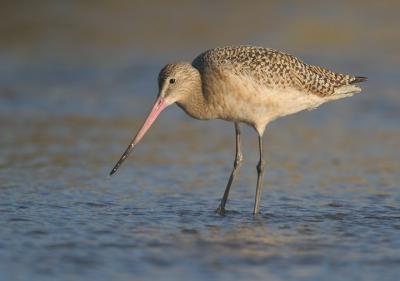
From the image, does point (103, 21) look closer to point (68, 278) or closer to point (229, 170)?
point (229, 170)

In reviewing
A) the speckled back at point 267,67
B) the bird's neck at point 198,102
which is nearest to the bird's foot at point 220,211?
the bird's neck at point 198,102

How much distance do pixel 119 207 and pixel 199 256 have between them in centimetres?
162

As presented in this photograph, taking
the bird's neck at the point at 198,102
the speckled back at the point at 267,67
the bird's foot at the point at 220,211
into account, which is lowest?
the bird's foot at the point at 220,211

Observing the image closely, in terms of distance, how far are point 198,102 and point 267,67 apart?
2.15 feet

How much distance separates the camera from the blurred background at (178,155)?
632cm

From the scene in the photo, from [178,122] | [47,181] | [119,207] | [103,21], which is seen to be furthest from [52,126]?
[103,21]

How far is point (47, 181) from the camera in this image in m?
8.75

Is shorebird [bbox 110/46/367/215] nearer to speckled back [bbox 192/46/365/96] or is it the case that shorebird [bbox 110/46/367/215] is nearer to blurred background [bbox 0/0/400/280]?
speckled back [bbox 192/46/365/96]

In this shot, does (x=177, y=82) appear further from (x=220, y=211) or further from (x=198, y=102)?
(x=220, y=211)

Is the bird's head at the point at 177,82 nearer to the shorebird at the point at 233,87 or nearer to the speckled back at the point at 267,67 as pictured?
the shorebird at the point at 233,87

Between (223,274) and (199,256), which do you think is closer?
(223,274)

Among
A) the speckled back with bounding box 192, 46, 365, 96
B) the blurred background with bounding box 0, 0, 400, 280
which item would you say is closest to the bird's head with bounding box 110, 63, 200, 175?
the speckled back with bounding box 192, 46, 365, 96

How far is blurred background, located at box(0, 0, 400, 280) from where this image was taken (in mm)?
6316

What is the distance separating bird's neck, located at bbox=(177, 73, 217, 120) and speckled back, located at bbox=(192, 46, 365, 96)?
153 millimetres
